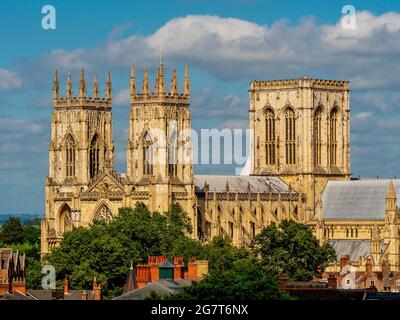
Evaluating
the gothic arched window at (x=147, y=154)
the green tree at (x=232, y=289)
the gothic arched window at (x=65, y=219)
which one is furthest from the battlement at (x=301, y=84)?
the green tree at (x=232, y=289)

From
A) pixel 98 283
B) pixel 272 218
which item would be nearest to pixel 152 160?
pixel 272 218

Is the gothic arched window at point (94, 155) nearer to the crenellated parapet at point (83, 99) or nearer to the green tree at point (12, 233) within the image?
the crenellated parapet at point (83, 99)

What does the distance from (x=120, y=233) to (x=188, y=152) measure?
14.1 meters

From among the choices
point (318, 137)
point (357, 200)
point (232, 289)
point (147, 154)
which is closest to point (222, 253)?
point (147, 154)

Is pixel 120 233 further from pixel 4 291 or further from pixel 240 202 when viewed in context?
pixel 4 291

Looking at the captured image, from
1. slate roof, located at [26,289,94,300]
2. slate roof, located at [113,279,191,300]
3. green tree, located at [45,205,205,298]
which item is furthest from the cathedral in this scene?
slate roof, located at [113,279,191,300]

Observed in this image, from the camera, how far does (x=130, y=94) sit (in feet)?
413

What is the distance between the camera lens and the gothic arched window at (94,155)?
131625 mm

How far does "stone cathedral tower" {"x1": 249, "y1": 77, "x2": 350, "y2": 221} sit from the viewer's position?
13438 cm

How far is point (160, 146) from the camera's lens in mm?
122875

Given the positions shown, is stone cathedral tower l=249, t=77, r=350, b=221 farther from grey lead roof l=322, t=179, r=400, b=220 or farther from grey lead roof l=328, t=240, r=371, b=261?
grey lead roof l=328, t=240, r=371, b=261

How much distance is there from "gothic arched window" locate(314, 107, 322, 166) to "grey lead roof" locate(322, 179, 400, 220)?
3.53 metres

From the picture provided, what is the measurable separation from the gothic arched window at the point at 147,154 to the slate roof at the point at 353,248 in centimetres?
1446
